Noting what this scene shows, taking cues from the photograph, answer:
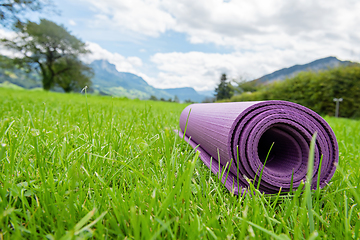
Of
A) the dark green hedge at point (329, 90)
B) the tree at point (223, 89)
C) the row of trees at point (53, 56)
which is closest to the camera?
the dark green hedge at point (329, 90)

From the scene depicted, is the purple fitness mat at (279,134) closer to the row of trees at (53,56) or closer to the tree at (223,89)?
the row of trees at (53,56)

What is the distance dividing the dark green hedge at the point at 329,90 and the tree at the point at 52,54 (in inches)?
1485

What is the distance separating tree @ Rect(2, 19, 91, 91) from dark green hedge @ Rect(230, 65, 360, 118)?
3772 cm

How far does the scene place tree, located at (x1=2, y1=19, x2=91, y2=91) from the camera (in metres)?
35.1

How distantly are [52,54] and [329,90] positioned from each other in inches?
1726

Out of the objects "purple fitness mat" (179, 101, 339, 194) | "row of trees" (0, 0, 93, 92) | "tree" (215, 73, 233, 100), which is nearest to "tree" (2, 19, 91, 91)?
"row of trees" (0, 0, 93, 92)

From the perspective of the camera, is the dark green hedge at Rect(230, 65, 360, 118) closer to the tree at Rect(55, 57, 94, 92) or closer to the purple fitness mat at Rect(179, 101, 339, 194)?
the purple fitness mat at Rect(179, 101, 339, 194)

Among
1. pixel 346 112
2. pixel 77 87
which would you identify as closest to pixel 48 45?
pixel 77 87

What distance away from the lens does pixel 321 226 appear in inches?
40.1

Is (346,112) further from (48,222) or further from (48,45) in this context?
(48,45)

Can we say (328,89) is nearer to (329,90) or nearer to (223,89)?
(329,90)

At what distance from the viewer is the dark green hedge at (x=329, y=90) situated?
1257 centimetres

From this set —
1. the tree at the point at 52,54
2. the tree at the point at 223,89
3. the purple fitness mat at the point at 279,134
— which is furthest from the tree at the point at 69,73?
the purple fitness mat at the point at 279,134

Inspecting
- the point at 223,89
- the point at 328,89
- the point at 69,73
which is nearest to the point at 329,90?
the point at 328,89
